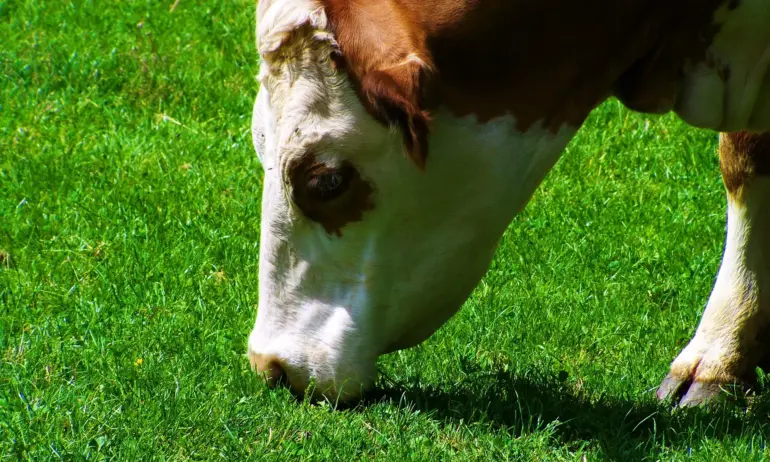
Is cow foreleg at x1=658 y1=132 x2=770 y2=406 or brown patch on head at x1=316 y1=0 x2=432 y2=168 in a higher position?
brown patch on head at x1=316 y1=0 x2=432 y2=168

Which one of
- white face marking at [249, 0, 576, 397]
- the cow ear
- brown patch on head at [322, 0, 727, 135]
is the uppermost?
brown patch on head at [322, 0, 727, 135]

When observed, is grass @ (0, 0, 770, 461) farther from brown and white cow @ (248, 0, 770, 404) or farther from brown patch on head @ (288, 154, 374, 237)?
brown patch on head @ (288, 154, 374, 237)

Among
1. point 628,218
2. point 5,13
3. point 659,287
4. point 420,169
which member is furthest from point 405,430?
point 5,13

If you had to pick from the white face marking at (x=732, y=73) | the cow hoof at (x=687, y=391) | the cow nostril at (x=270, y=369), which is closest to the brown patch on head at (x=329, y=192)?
the cow nostril at (x=270, y=369)

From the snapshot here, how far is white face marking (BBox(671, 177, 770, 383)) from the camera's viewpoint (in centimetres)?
439

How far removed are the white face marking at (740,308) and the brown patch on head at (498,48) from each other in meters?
1.03

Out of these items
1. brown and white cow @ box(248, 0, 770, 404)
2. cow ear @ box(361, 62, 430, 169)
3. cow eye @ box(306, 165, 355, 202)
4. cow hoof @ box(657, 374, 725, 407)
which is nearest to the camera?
cow ear @ box(361, 62, 430, 169)

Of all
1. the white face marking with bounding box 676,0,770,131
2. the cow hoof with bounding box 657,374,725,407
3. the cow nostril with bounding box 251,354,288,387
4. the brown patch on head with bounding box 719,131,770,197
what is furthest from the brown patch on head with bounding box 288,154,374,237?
the brown patch on head with bounding box 719,131,770,197

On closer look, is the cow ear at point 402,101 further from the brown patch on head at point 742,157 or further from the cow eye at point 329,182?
the brown patch on head at point 742,157

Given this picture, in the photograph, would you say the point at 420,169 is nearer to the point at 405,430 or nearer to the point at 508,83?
the point at 508,83

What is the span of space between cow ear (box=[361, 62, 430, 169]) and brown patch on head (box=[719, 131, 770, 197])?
1479 millimetres

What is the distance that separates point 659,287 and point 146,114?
Answer: 3.34 meters

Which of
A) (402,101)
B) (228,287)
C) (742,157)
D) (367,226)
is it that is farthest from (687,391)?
(228,287)

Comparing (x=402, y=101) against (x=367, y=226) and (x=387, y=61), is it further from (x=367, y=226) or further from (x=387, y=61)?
(x=367, y=226)
